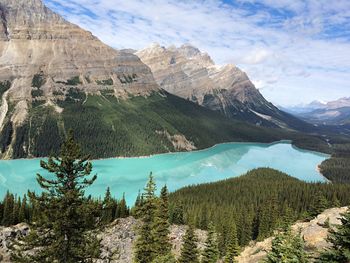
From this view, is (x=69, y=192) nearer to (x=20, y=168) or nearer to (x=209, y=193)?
(x=209, y=193)

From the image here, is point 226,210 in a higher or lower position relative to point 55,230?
lower

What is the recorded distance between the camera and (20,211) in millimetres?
71688

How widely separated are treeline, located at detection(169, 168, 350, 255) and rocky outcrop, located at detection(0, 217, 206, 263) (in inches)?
271

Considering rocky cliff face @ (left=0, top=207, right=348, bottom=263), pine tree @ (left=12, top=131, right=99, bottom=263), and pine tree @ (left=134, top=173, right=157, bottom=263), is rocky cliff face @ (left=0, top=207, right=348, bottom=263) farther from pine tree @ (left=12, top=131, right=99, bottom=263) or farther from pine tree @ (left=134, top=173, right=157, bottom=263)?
pine tree @ (left=12, top=131, right=99, bottom=263)

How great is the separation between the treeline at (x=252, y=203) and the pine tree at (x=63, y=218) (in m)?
40.3

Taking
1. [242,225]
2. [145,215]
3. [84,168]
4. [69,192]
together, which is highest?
[84,168]

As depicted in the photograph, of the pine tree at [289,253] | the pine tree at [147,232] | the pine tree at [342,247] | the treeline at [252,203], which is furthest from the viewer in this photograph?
the treeline at [252,203]

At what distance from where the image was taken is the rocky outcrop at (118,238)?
5653cm

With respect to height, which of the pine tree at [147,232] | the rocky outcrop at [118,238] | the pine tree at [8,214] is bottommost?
the rocky outcrop at [118,238]

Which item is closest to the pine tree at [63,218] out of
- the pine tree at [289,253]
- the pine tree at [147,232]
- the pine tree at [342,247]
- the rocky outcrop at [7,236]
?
the pine tree at [289,253]

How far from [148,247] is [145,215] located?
3103 mm

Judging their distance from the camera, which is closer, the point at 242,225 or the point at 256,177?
the point at 242,225

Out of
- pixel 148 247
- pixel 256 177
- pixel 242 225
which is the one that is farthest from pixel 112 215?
pixel 256 177

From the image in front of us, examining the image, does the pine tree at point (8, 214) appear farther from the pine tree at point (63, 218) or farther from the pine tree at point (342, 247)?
the pine tree at point (342, 247)
